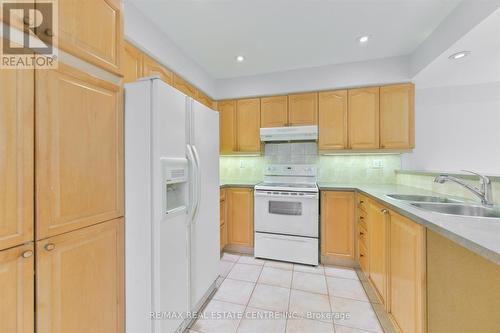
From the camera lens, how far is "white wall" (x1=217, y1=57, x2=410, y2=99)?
267 centimetres

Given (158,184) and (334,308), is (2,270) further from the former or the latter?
(334,308)

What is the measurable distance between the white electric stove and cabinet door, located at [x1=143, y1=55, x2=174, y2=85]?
1.70 metres

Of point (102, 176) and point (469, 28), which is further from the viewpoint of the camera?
point (469, 28)

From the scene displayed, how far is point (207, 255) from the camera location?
1.91m

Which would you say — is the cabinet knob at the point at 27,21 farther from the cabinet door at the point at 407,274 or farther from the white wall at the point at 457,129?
the white wall at the point at 457,129

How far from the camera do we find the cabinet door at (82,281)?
2.99ft

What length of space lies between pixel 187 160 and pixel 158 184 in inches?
14.6

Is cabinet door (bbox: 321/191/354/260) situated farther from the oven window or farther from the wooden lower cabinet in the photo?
the wooden lower cabinet

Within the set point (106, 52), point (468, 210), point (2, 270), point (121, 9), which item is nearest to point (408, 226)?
point (468, 210)

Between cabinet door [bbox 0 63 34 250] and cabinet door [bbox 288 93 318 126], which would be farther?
cabinet door [bbox 288 93 318 126]

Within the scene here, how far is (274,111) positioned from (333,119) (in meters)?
0.85

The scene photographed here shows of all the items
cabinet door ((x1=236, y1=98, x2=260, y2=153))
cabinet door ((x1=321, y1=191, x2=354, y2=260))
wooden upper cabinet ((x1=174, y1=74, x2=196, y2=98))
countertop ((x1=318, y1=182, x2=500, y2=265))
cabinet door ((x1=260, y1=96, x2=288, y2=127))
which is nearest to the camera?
countertop ((x1=318, y1=182, x2=500, y2=265))

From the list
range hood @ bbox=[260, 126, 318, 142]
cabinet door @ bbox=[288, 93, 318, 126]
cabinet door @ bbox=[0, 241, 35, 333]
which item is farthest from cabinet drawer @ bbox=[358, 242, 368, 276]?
cabinet door @ bbox=[0, 241, 35, 333]

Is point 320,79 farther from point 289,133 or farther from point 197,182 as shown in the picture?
point 197,182
